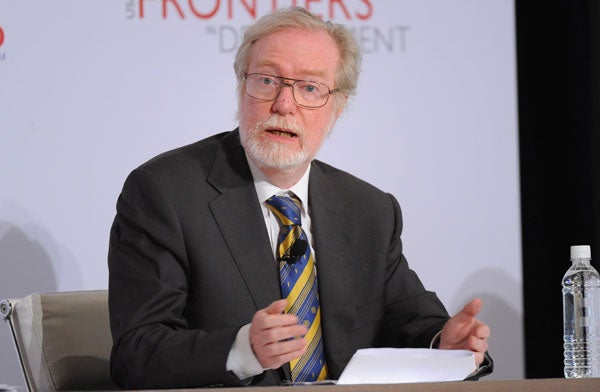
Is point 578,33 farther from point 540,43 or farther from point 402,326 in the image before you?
point 402,326

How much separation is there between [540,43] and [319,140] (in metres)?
2.07

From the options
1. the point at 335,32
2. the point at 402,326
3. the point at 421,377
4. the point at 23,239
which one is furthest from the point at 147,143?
the point at 421,377

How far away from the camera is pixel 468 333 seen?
8.00 ft

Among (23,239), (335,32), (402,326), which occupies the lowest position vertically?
(402,326)

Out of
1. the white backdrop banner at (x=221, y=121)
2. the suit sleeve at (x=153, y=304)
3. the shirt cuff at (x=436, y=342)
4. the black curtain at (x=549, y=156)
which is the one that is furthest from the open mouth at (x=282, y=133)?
the black curtain at (x=549, y=156)

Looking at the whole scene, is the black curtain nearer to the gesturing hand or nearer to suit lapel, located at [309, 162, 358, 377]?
suit lapel, located at [309, 162, 358, 377]

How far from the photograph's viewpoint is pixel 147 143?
12.2ft

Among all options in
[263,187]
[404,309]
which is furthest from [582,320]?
[263,187]

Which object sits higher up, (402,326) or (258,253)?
(258,253)

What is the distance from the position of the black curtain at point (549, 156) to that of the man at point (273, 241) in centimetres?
170

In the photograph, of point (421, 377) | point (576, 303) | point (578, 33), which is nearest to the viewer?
point (421, 377)

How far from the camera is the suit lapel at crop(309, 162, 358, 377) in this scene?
267cm

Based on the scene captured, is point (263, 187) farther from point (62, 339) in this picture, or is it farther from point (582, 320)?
point (582, 320)

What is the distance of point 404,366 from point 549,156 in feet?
9.16
